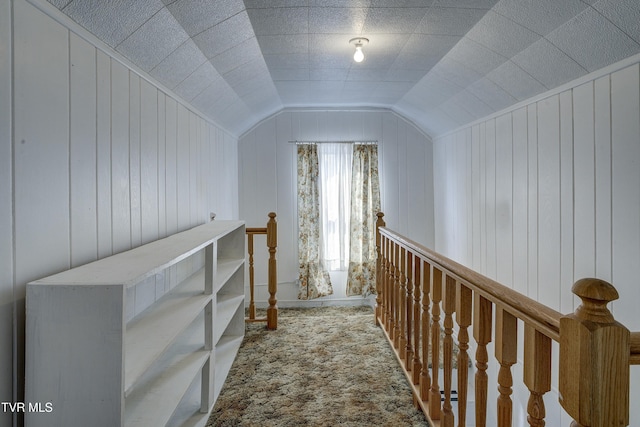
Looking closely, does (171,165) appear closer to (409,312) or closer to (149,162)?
(149,162)

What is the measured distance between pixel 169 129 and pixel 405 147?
300cm

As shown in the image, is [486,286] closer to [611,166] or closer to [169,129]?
[611,166]

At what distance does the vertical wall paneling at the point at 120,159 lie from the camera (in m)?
1.70

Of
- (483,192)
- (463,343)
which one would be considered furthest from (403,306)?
(483,192)

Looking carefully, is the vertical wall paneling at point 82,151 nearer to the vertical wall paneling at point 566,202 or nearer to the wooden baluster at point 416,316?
the wooden baluster at point 416,316

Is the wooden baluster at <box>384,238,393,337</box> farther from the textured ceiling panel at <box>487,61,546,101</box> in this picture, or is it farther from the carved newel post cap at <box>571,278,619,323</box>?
the carved newel post cap at <box>571,278,619,323</box>

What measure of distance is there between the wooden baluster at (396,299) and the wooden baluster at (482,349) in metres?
1.33

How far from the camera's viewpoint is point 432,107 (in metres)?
3.87

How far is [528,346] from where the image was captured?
3.29 feet

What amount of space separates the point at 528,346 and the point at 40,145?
1.56 m

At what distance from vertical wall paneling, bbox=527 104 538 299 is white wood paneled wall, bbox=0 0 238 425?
2.47 m

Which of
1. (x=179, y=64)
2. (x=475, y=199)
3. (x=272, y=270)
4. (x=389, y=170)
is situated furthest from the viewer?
(x=389, y=170)

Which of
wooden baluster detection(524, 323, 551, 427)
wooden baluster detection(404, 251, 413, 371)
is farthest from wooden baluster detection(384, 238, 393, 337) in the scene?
wooden baluster detection(524, 323, 551, 427)

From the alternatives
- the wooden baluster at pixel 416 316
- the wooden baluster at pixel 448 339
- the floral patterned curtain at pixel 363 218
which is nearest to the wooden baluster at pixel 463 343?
the wooden baluster at pixel 448 339
